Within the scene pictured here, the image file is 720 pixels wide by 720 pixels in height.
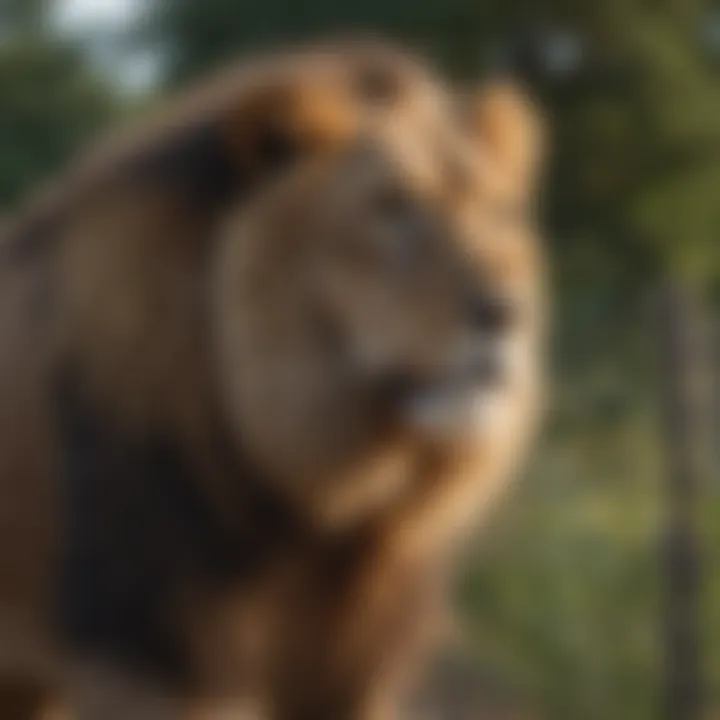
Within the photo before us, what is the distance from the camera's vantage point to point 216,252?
436 cm

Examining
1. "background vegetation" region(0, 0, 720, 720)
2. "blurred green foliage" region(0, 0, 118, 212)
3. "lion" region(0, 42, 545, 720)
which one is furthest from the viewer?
"blurred green foliage" region(0, 0, 118, 212)

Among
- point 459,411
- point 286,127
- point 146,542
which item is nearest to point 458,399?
point 459,411

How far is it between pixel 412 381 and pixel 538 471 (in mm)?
3628

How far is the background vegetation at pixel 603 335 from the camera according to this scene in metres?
6.66

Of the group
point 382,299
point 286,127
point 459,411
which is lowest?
point 459,411

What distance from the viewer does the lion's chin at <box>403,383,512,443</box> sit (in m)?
3.98

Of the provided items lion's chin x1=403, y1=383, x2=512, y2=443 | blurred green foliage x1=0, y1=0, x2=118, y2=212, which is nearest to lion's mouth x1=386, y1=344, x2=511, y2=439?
lion's chin x1=403, y1=383, x2=512, y2=443

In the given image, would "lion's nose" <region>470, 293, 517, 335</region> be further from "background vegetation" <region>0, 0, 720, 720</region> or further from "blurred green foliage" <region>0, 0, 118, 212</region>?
"blurred green foliage" <region>0, 0, 118, 212</region>

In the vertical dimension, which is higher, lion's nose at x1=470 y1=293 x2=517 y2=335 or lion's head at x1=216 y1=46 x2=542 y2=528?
lion's head at x1=216 y1=46 x2=542 y2=528

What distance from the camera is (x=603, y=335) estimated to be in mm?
7684

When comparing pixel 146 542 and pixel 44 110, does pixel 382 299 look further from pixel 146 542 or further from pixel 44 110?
pixel 44 110

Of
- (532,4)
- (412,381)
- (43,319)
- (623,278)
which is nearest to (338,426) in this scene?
(412,381)

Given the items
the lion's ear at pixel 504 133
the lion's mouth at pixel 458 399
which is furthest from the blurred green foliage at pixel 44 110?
the lion's mouth at pixel 458 399

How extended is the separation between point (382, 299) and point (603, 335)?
3654mm
